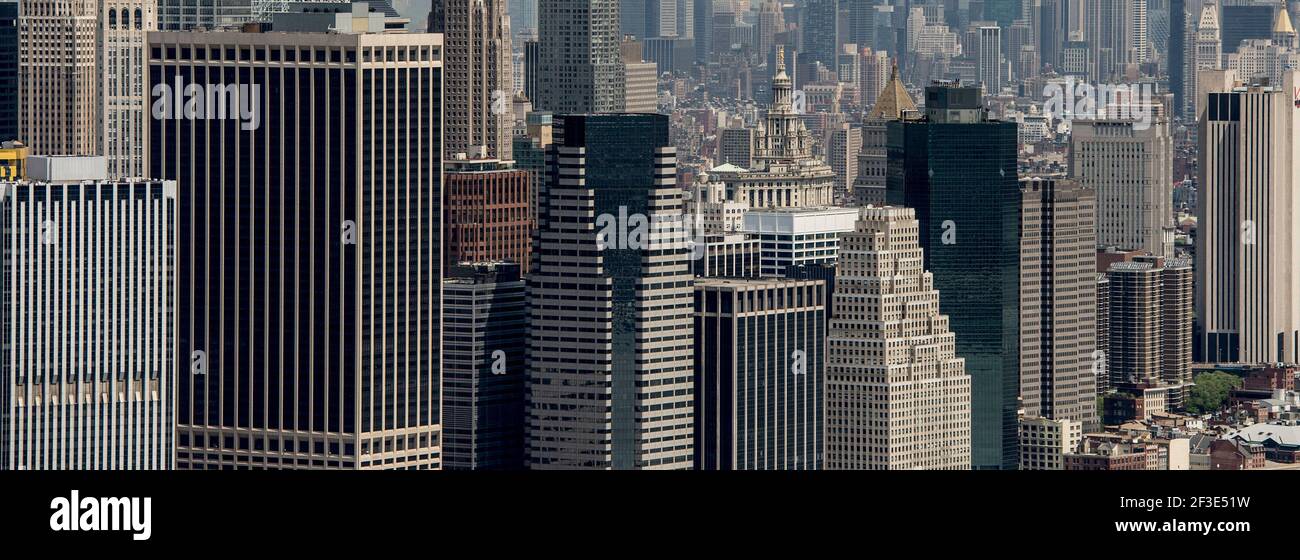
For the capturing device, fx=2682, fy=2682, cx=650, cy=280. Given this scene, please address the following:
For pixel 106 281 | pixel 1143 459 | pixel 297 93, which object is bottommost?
pixel 1143 459

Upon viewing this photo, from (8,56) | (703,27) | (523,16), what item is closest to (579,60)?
(523,16)

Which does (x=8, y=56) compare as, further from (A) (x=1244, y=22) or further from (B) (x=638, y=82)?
(A) (x=1244, y=22)

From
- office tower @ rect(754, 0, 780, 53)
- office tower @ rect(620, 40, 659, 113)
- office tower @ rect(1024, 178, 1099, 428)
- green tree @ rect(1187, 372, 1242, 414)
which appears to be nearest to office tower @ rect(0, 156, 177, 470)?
office tower @ rect(754, 0, 780, 53)

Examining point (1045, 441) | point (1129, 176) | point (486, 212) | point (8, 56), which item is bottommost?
point (1045, 441)

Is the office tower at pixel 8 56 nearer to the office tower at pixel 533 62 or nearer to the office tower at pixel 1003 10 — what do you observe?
the office tower at pixel 533 62

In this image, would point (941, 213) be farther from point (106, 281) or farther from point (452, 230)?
point (106, 281)
